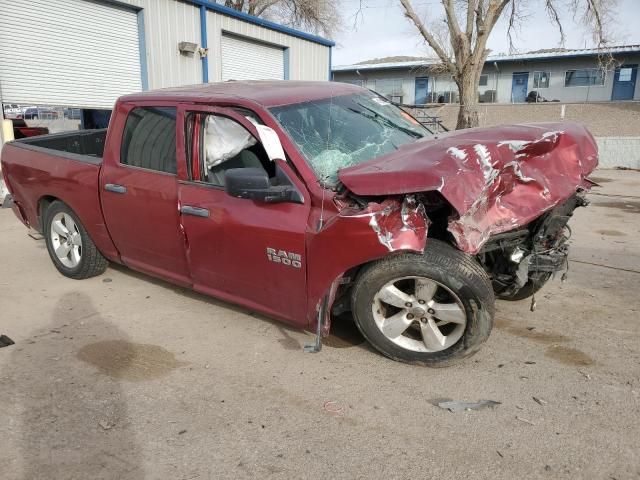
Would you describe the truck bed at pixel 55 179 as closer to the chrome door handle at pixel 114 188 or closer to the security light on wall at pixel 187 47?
the chrome door handle at pixel 114 188

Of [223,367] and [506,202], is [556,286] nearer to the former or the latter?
[506,202]

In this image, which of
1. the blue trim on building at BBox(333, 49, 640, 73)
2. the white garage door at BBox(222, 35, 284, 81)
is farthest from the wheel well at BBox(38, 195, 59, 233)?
the blue trim on building at BBox(333, 49, 640, 73)

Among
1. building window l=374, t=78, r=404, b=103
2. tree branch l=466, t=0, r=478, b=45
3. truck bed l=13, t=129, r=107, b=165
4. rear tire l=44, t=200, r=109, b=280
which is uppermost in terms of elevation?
tree branch l=466, t=0, r=478, b=45

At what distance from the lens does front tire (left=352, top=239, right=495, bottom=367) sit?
3012 mm

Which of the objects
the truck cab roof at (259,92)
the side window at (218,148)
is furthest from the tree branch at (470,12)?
the side window at (218,148)

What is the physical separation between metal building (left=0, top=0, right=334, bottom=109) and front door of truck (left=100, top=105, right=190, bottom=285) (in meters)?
7.14

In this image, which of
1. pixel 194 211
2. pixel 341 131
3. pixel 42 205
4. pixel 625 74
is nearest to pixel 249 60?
pixel 42 205

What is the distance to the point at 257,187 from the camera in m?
3.21

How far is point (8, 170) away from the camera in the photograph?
18.2 feet

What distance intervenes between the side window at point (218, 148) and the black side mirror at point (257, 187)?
1.55 feet

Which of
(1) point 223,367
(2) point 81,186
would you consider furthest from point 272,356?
(2) point 81,186

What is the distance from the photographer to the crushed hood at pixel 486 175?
2.82 metres

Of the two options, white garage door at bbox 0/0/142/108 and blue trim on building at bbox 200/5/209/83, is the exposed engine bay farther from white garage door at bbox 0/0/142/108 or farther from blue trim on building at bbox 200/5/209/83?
blue trim on building at bbox 200/5/209/83

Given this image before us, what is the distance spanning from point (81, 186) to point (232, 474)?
3.18 m
